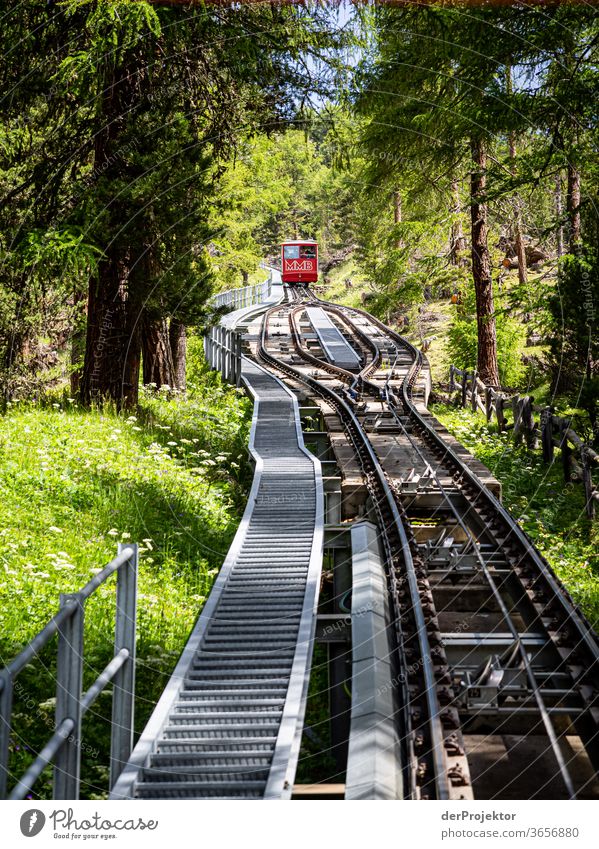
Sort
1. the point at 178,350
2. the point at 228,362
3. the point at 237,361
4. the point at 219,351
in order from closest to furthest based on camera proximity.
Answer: the point at 237,361 → the point at 178,350 → the point at 228,362 → the point at 219,351

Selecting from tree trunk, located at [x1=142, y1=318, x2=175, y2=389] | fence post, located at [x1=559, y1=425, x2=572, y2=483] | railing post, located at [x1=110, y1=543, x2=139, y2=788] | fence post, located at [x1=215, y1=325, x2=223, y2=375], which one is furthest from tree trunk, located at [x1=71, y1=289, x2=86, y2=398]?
railing post, located at [x1=110, y1=543, x2=139, y2=788]

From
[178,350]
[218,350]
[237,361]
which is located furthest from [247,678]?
[218,350]

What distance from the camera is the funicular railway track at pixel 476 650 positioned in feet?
18.7

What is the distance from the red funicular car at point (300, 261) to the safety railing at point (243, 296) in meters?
2.24

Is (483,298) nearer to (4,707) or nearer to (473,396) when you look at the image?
(473,396)

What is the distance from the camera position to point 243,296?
44.1 m

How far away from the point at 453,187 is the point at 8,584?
22.0 metres

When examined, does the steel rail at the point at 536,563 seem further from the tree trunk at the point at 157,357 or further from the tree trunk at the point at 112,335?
the tree trunk at the point at 157,357

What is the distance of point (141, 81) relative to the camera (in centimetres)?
1428

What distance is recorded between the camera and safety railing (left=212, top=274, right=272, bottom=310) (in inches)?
1390

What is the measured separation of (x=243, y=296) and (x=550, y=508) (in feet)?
108

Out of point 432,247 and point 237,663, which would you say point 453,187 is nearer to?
point 432,247

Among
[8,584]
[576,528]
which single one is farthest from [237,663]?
[576,528]

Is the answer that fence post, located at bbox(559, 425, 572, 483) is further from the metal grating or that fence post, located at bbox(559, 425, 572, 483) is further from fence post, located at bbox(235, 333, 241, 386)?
fence post, located at bbox(235, 333, 241, 386)
